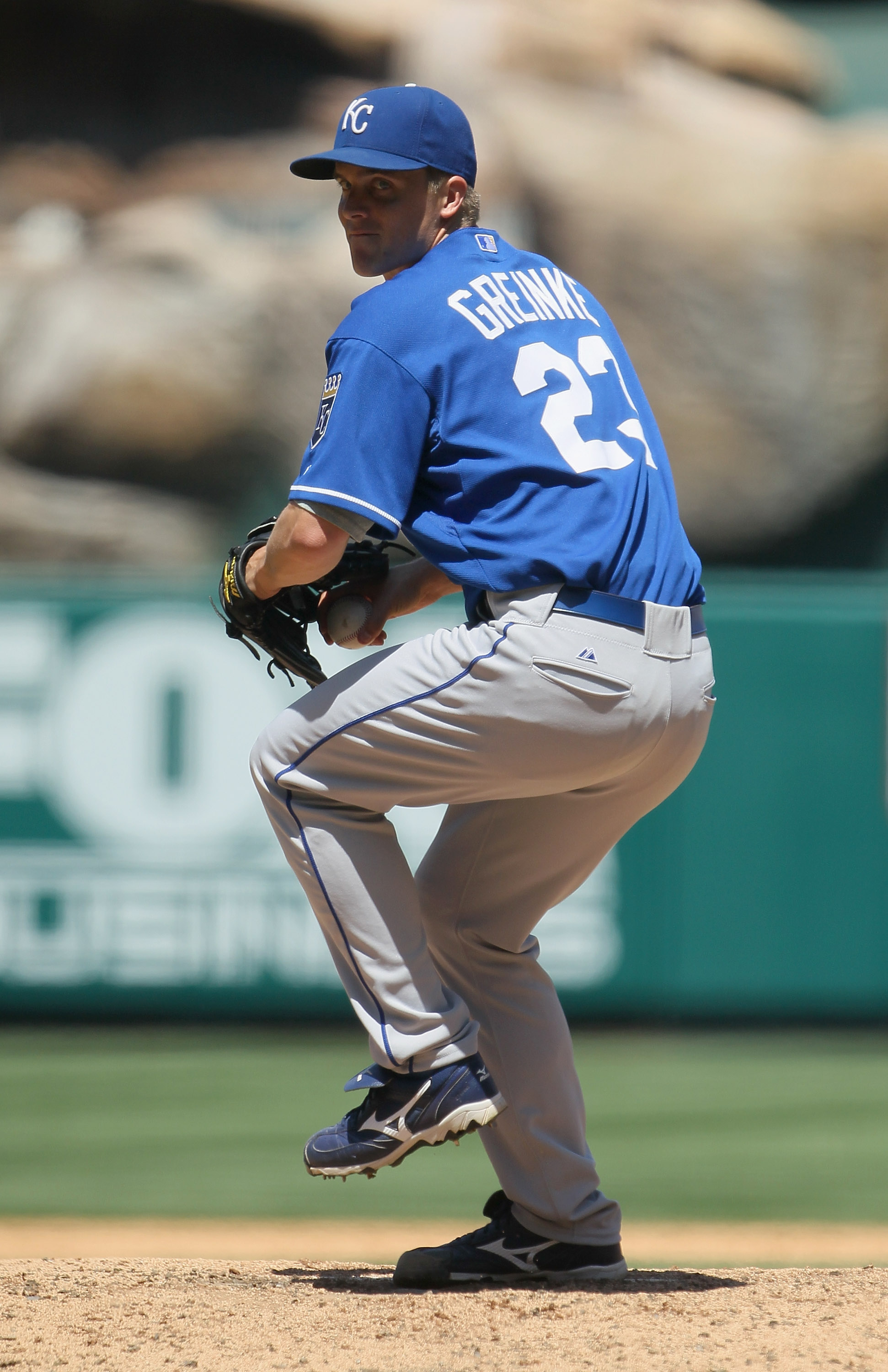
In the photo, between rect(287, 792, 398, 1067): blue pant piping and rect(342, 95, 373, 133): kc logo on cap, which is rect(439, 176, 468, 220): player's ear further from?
rect(287, 792, 398, 1067): blue pant piping

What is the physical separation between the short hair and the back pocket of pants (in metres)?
0.77

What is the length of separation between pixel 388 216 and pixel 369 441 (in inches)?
17.7

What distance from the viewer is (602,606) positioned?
8.13ft

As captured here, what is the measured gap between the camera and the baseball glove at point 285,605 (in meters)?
2.71

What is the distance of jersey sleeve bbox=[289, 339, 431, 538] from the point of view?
2.39 meters

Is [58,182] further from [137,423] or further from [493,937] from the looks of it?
[493,937]

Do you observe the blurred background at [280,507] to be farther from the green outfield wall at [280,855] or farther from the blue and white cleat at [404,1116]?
the blue and white cleat at [404,1116]

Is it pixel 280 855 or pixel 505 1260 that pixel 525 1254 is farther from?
pixel 280 855

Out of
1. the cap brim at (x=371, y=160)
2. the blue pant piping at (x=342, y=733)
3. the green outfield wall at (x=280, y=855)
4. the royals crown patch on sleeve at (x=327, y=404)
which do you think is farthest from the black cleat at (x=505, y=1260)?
the green outfield wall at (x=280, y=855)

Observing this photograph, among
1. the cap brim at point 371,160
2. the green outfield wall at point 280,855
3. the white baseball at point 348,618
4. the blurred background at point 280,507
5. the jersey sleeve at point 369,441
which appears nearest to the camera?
the jersey sleeve at point 369,441

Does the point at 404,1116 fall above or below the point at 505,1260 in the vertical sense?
above

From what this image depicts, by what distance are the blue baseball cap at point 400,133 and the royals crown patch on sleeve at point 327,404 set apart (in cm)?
35

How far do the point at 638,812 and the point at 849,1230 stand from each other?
200 centimetres

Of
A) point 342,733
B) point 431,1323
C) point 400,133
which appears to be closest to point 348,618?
point 342,733
